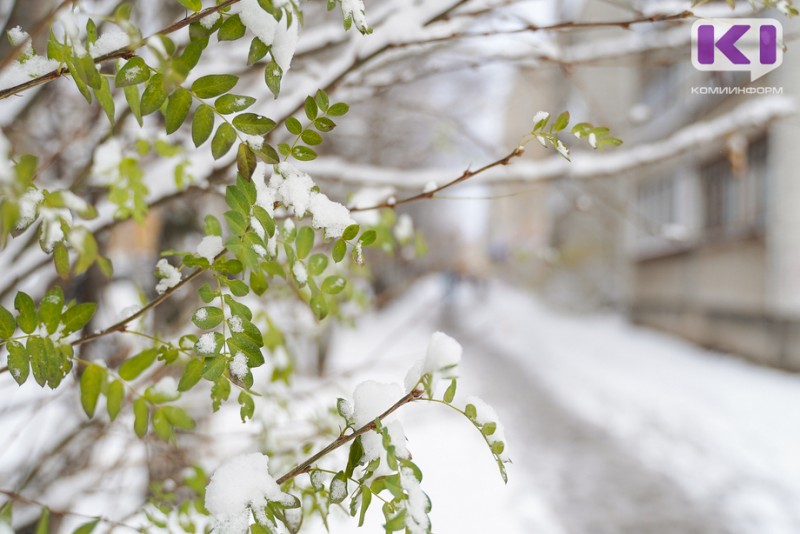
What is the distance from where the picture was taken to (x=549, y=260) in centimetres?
283

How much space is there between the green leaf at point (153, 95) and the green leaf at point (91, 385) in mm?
410

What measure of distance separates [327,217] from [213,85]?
8.6 inches

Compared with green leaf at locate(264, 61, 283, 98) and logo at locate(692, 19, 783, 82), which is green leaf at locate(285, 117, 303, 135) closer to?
green leaf at locate(264, 61, 283, 98)

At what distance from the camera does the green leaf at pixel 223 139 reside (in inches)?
29.2

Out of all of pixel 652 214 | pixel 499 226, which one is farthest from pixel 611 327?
pixel 499 226

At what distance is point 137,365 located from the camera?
0.96 meters

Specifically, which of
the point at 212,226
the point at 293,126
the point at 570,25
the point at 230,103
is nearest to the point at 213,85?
the point at 230,103

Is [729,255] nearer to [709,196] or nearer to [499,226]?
[709,196]

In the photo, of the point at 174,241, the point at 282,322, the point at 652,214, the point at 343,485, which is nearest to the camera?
the point at 343,485

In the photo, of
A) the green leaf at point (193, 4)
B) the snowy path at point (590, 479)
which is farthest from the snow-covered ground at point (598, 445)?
the green leaf at point (193, 4)

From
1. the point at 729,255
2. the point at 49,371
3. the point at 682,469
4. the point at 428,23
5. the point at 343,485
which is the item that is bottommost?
the point at 729,255

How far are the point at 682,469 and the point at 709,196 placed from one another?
7.23 metres

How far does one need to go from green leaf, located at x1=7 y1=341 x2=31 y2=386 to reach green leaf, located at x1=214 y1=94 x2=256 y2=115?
40cm

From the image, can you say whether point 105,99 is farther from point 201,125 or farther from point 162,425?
point 162,425
